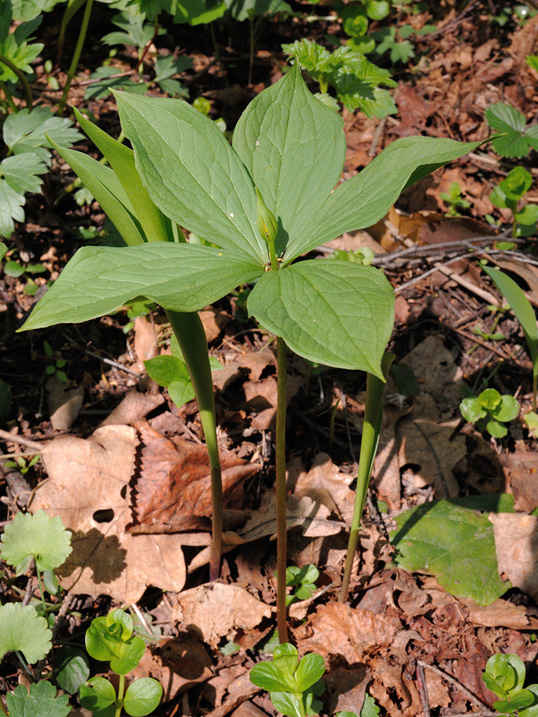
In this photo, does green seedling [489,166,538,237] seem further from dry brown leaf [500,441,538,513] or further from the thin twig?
the thin twig

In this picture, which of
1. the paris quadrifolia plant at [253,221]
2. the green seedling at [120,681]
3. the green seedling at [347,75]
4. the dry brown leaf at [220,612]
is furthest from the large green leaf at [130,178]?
the green seedling at [347,75]

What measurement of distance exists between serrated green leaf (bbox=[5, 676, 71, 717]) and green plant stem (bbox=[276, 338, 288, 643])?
0.59m

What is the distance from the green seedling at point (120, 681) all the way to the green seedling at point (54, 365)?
3.49 ft

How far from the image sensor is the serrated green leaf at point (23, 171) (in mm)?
2053

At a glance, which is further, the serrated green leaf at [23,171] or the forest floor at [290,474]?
the serrated green leaf at [23,171]

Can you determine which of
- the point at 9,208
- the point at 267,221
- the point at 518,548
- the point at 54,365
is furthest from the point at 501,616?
the point at 9,208

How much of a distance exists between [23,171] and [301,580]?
5.64 feet

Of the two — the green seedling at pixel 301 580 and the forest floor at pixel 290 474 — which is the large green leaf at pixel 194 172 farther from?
the green seedling at pixel 301 580

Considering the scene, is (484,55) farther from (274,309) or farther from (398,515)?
(274,309)

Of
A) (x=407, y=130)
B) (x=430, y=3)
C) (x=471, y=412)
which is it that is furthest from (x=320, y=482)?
(x=430, y=3)

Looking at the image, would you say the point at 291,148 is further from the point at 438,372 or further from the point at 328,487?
the point at 438,372

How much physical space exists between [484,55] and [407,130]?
92 centimetres

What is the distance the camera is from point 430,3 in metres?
3.98

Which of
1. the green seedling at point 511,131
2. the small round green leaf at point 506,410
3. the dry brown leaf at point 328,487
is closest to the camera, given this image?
the dry brown leaf at point 328,487
